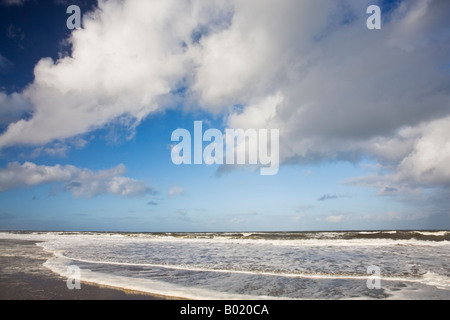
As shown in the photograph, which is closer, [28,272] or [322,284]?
[322,284]

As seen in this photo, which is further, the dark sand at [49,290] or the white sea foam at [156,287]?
the white sea foam at [156,287]

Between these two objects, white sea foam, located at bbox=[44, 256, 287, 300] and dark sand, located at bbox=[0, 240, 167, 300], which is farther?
white sea foam, located at bbox=[44, 256, 287, 300]

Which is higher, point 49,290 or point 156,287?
point 49,290

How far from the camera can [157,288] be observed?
981cm

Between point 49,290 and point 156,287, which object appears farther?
point 156,287

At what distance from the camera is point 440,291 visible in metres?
9.83
